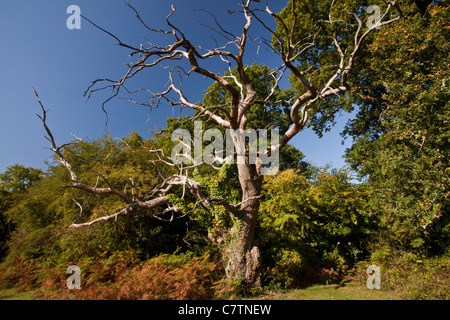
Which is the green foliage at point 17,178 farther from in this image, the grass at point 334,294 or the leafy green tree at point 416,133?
the leafy green tree at point 416,133

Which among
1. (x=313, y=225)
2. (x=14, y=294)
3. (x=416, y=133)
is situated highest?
(x=416, y=133)

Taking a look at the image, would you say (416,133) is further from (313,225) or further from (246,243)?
(246,243)

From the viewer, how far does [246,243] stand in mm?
6832

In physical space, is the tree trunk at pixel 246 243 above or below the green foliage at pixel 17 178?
below

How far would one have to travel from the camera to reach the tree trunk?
653cm

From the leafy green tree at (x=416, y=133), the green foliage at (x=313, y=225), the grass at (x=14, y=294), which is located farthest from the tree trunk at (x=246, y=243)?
the grass at (x=14, y=294)

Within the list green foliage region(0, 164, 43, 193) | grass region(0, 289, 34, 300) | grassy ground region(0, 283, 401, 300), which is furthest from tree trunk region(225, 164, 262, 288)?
green foliage region(0, 164, 43, 193)

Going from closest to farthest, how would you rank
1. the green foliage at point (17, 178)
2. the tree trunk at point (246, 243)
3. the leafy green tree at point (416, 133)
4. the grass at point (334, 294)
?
the leafy green tree at point (416, 133) < the grass at point (334, 294) < the tree trunk at point (246, 243) < the green foliage at point (17, 178)

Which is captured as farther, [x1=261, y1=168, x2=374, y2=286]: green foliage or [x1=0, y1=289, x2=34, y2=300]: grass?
[x1=261, y1=168, x2=374, y2=286]: green foliage

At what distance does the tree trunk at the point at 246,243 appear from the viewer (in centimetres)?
653

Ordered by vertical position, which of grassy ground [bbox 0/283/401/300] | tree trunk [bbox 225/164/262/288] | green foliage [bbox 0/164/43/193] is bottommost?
grassy ground [bbox 0/283/401/300]

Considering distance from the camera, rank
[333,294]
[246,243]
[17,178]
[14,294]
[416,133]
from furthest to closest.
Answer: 1. [17,178]
2. [14,294]
3. [246,243]
4. [333,294]
5. [416,133]

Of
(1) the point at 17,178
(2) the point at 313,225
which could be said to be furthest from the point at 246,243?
(1) the point at 17,178

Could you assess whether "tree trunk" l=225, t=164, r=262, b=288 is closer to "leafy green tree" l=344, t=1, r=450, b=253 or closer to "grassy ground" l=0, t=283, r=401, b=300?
"grassy ground" l=0, t=283, r=401, b=300
